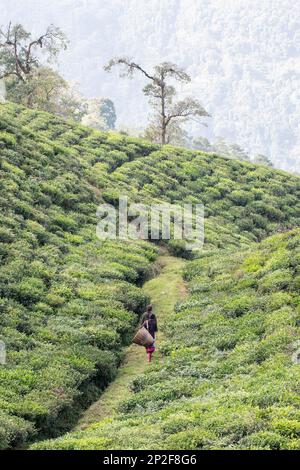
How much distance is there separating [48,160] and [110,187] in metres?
4.89

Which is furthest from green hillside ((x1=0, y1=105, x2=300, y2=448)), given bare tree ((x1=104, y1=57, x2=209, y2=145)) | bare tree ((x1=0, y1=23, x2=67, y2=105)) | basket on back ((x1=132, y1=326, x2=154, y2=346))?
bare tree ((x1=0, y1=23, x2=67, y2=105))

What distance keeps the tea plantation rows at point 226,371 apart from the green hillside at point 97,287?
0.08 metres

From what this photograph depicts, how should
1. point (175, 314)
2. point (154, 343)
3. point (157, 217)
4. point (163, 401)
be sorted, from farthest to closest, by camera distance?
1. point (157, 217)
2. point (175, 314)
3. point (154, 343)
4. point (163, 401)

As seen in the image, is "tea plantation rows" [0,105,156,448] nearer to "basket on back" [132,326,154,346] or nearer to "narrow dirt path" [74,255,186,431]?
"narrow dirt path" [74,255,186,431]

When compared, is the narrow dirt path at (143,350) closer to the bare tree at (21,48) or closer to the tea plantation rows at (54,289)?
the tea plantation rows at (54,289)

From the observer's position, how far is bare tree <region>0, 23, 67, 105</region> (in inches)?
3029

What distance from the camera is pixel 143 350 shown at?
88.8 feet

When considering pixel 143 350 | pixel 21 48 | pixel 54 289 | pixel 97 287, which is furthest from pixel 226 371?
pixel 21 48

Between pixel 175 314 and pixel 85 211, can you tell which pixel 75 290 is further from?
pixel 85 211

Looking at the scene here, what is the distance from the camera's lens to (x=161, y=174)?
57344 mm

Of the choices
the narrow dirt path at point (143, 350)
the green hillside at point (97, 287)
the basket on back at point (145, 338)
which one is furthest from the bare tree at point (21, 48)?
the basket on back at point (145, 338)

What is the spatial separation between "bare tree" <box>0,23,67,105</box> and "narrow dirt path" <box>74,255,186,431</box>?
148 ft
